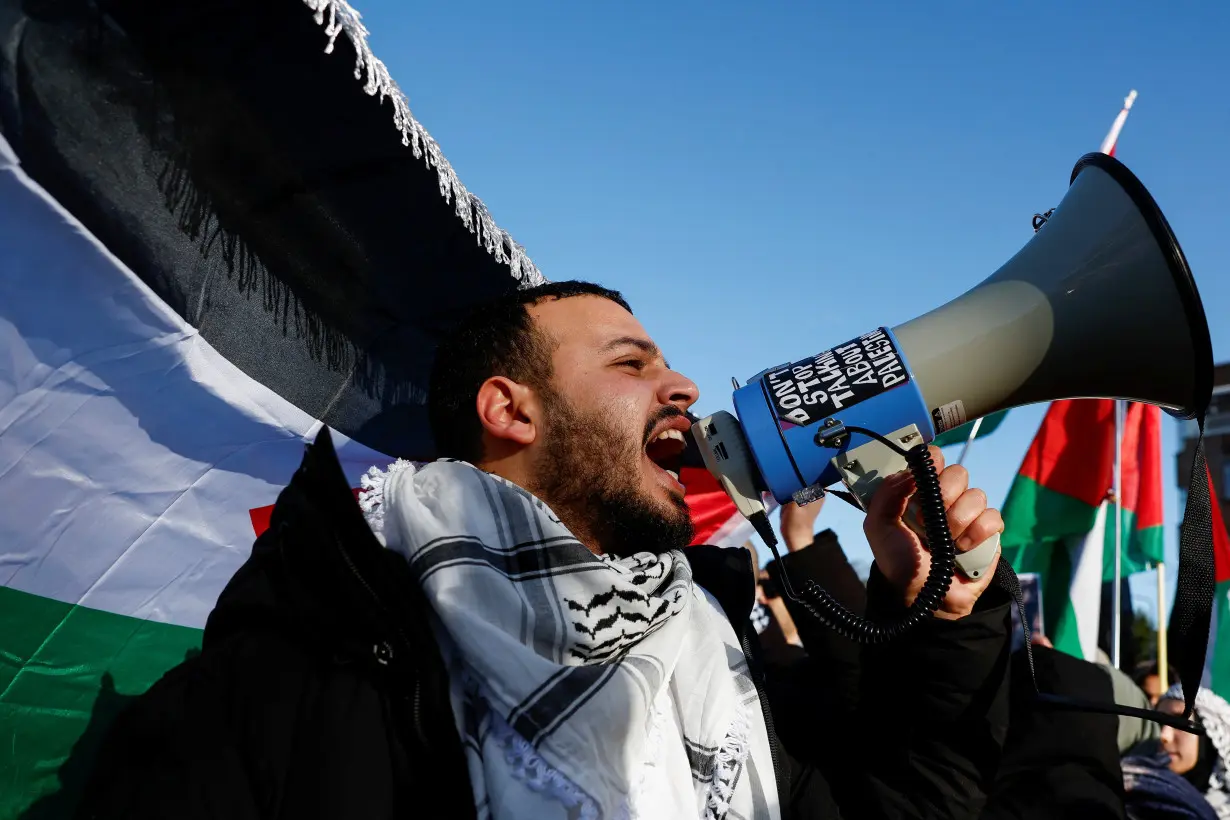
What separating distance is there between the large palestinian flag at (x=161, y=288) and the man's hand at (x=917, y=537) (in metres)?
1.12

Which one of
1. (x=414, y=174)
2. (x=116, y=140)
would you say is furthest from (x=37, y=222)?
(x=414, y=174)

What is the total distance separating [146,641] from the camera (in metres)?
2.14

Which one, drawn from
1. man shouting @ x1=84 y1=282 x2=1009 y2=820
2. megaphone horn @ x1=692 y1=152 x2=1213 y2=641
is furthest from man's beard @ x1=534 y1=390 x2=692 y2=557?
megaphone horn @ x1=692 y1=152 x2=1213 y2=641

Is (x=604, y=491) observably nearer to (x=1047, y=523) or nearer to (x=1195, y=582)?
(x=1195, y=582)

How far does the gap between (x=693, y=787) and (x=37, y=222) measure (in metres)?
1.42

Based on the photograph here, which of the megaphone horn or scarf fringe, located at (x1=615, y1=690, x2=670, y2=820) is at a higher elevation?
the megaphone horn

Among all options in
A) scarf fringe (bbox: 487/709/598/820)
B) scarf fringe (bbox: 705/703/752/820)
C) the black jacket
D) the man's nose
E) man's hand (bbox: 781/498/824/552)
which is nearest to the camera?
the black jacket

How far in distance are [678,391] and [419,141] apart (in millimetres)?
727

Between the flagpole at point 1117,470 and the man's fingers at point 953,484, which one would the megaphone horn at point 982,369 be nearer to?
the man's fingers at point 953,484

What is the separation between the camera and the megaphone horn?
5.87 ft

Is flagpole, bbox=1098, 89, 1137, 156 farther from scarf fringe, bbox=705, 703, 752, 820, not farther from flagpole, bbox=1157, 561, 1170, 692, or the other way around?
scarf fringe, bbox=705, 703, 752, 820

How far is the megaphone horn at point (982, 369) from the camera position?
1.79 m

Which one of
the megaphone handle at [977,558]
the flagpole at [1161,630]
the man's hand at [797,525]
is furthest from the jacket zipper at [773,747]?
the flagpole at [1161,630]

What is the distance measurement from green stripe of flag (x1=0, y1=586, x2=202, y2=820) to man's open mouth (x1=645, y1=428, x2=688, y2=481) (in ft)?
3.66
